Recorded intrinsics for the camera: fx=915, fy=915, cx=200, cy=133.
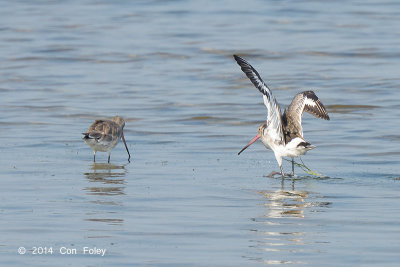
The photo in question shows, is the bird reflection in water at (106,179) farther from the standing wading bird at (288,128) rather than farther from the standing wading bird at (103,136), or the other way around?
the standing wading bird at (288,128)

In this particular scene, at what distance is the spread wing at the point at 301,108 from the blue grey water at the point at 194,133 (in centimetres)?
64

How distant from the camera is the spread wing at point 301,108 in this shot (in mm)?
11758

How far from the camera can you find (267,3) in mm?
30797

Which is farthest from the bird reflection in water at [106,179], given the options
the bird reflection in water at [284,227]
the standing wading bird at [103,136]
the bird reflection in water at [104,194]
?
the bird reflection in water at [284,227]

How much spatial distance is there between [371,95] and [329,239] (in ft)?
35.4

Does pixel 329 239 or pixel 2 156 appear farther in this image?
pixel 2 156

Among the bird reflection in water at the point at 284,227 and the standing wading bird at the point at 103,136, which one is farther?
the standing wading bird at the point at 103,136

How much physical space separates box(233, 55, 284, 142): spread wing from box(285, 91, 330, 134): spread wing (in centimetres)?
35

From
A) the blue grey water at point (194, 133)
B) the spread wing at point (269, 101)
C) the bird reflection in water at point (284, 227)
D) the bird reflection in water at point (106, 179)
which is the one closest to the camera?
the bird reflection in water at point (284, 227)

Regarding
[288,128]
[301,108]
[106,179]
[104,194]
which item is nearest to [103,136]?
[106,179]

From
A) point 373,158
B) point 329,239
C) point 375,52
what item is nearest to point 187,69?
point 375,52

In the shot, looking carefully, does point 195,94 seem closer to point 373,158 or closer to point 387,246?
point 373,158

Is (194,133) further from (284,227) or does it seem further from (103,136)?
(284,227)

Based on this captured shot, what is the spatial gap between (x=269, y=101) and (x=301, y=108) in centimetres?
148
